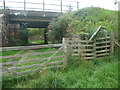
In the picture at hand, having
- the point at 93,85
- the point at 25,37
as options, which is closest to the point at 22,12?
the point at 25,37

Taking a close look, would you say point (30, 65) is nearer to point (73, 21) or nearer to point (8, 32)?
point (73, 21)

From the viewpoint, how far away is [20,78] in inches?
140

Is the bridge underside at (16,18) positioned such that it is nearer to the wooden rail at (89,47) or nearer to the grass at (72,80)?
the wooden rail at (89,47)

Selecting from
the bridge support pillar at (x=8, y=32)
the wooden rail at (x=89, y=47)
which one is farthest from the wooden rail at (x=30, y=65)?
the bridge support pillar at (x=8, y=32)

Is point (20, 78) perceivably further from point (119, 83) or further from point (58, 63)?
point (119, 83)

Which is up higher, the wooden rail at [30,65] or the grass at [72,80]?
the wooden rail at [30,65]

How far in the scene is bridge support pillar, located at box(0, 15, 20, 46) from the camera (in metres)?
9.80

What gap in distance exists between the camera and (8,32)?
11.1 meters

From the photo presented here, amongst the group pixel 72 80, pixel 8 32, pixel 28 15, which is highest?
pixel 28 15

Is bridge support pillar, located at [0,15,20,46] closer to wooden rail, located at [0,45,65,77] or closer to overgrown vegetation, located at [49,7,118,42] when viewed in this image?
overgrown vegetation, located at [49,7,118,42]

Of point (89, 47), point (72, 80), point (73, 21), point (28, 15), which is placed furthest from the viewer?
point (28, 15)

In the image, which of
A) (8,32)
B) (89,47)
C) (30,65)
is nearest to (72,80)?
(30,65)

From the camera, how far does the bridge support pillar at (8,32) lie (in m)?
9.80

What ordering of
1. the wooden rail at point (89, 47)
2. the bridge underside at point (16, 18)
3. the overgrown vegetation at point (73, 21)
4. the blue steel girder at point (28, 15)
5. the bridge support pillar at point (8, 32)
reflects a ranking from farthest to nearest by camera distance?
the blue steel girder at point (28, 15) < the bridge underside at point (16, 18) < the bridge support pillar at point (8, 32) < the overgrown vegetation at point (73, 21) < the wooden rail at point (89, 47)
